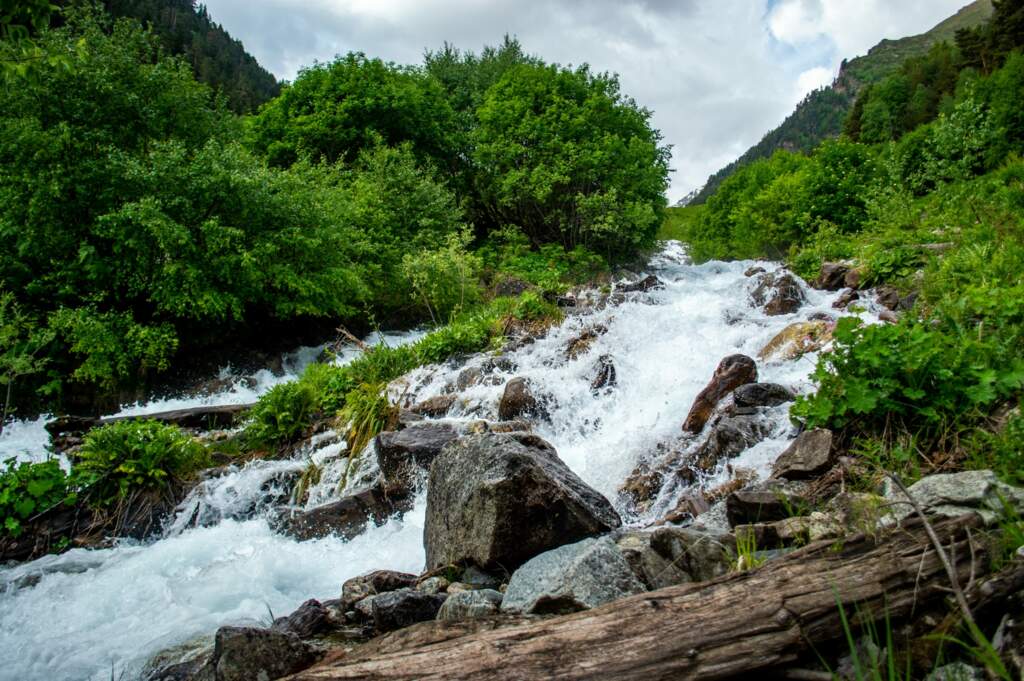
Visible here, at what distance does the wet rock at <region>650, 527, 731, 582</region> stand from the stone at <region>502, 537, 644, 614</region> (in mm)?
338

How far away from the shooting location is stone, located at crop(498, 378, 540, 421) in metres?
8.48

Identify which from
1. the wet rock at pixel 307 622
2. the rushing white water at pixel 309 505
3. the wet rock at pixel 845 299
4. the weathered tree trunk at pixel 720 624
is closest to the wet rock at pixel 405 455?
the rushing white water at pixel 309 505

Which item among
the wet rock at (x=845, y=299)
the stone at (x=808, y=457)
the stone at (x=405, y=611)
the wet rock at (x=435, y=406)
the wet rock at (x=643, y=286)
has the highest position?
the wet rock at (x=643, y=286)

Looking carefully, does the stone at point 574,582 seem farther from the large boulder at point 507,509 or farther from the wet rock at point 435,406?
the wet rock at point 435,406

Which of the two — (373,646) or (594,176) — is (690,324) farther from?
(594,176)

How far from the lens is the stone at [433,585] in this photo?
4168 millimetres

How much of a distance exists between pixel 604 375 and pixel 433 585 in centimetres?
549

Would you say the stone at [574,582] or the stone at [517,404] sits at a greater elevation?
the stone at [517,404]

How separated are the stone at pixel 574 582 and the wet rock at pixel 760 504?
1.11 metres

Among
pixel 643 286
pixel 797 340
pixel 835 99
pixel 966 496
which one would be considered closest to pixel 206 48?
pixel 643 286

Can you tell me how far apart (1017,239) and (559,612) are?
888 centimetres

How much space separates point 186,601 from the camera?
5312 millimetres

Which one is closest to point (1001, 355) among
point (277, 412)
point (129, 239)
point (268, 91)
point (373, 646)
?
point (373, 646)

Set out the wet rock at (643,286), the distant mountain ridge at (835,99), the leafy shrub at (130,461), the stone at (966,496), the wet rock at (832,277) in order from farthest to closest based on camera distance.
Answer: the distant mountain ridge at (835,99), the wet rock at (643,286), the wet rock at (832,277), the leafy shrub at (130,461), the stone at (966,496)
